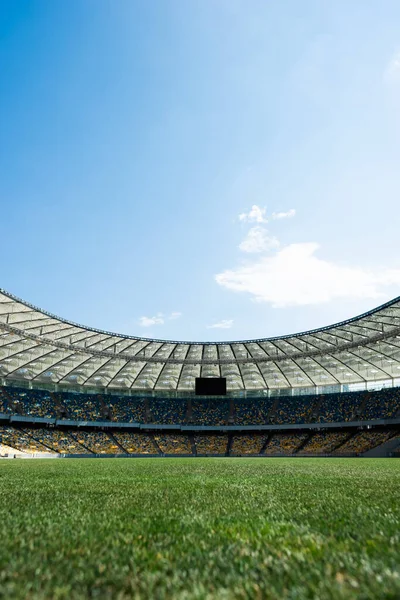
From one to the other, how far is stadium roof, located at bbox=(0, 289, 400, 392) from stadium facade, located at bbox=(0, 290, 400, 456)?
14cm

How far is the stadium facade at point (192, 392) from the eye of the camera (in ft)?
137

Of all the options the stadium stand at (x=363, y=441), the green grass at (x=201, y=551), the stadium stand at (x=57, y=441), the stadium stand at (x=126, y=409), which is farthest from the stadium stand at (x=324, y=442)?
the green grass at (x=201, y=551)

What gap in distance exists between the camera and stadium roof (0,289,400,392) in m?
37.8

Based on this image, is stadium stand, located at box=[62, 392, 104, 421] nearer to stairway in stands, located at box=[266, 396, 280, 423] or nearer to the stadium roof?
the stadium roof

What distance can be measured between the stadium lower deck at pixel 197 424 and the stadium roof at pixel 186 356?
2333 millimetres

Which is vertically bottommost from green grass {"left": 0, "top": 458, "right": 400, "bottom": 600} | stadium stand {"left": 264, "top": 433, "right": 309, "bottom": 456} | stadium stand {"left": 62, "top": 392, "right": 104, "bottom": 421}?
stadium stand {"left": 264, "top": 433, "right": 309, "bottom": 456}

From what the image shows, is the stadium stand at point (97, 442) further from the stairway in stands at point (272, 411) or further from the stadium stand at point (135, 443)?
the stairway in stands at point (272, 411)

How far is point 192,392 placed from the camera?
57281 mm

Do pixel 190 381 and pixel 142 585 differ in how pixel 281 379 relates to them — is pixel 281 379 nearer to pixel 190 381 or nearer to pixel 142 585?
pixel 190 381

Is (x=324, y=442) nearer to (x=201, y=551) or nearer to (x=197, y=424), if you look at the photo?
(x=197, y=424)

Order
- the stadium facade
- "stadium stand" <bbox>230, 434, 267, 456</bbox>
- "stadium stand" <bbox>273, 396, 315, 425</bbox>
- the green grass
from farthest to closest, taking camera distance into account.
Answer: "stadium stand" <bbox>273, 396, 315, 425</bbox>
"stadium stand" <bbox>230, 434, 267, 456</bbox>
the stadium facade
the green grass

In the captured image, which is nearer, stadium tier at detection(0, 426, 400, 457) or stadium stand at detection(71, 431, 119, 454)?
stadium tier at detection(0, 426, 400, 457)

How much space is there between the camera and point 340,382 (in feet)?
169

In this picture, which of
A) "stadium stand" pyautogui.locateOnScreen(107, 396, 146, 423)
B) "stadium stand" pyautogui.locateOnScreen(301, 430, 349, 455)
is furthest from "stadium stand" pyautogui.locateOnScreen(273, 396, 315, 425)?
"stadium stand" pyautogui.locateOnScreen(107, 396, 146, 423)
